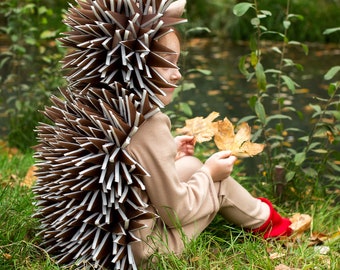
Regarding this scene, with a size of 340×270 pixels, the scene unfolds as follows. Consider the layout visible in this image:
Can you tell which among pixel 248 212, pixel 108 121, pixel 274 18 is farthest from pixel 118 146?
pixel 274 18

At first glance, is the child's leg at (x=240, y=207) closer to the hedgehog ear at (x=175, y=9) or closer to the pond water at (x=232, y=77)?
the hedgehog ear at (x=175, y=9)

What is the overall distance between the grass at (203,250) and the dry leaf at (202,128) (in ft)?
1.44

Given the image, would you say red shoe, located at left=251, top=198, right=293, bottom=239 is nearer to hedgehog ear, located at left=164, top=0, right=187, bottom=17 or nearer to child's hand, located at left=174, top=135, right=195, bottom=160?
child's hand, located at left=174, top=135, right=195, bottom=160

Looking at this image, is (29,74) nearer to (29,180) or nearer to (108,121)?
(29,180)

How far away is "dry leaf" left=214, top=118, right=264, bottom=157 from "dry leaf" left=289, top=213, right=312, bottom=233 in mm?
518

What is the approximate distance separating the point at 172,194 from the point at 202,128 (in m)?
0.66

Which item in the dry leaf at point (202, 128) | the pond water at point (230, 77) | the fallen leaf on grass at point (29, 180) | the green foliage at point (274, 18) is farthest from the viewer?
the green foliage at point (274, 18)

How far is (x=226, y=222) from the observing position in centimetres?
331

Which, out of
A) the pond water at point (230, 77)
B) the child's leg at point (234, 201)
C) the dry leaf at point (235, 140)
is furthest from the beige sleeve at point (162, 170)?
the pond water at point (230, 77)

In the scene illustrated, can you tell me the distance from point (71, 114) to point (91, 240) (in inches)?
20.5

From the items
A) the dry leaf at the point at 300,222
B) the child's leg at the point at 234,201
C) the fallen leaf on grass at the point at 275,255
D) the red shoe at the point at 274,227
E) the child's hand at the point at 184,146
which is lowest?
the dry leaf at the point at 300,222

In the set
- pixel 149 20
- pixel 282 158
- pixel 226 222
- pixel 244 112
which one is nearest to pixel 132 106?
pixel 149 20

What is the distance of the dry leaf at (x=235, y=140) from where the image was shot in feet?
9.98

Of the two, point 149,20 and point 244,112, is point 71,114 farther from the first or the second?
point 244,112
